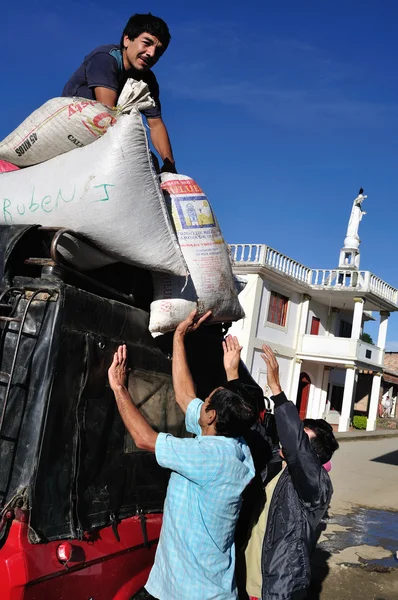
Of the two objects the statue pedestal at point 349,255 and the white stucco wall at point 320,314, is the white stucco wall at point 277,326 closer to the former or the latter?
the white stucco wall at point 320,314

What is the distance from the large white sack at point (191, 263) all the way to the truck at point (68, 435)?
0.16 m

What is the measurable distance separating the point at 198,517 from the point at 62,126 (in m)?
2.02

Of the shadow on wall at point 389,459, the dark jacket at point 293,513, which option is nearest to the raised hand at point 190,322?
the dark jacket at point 293,513

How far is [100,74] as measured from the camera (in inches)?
141

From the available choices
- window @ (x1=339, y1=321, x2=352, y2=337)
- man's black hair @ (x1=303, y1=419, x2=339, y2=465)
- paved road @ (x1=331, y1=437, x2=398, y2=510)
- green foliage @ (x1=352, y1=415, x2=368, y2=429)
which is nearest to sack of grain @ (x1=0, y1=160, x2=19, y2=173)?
man's black hair @ (x1=303, y1=419, x2=339, y2=465)

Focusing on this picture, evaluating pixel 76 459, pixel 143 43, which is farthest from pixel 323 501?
pixel 143 43

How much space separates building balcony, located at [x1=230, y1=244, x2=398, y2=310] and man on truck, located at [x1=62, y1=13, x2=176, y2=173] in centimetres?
1927

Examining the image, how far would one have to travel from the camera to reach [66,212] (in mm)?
2893

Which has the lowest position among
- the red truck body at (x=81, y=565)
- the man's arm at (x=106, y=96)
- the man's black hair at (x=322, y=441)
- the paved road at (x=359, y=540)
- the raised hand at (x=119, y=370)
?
the paved road at (x=359, y=540)

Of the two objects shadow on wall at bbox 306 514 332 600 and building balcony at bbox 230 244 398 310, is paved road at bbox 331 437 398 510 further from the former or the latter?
building balcony at bbox 230 244 398 310

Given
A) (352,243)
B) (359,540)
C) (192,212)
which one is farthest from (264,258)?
(192,212)

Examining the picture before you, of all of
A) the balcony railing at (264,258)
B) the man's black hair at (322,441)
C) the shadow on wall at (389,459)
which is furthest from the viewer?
the balcony railing at (264,258)

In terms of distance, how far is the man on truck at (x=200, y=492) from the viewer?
2.69 meters

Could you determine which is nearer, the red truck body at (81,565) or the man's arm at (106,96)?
the red truck body at (81,565)
